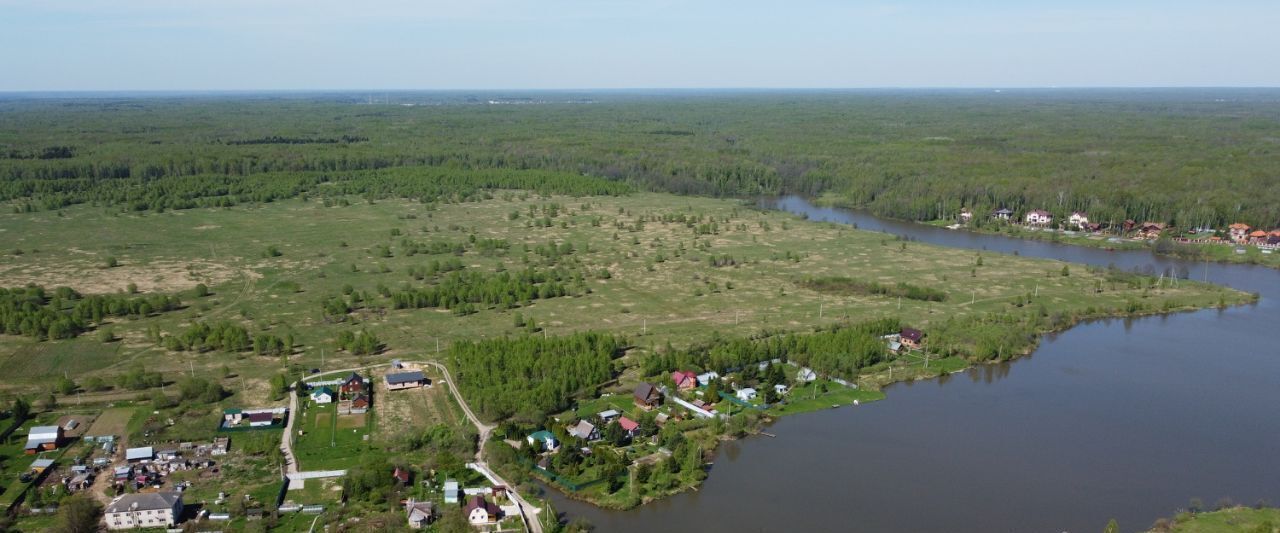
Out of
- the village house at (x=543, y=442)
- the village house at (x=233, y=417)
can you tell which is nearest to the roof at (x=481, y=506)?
the village house at (x=543, y=442)

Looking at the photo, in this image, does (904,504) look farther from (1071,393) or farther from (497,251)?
(497,251)

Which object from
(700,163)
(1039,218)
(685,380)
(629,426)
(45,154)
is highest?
(45,154)

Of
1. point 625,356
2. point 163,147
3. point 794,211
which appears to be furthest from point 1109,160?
point 163,147

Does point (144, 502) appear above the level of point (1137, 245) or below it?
below

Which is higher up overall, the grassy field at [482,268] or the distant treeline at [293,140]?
the distant treeline at [293,140]

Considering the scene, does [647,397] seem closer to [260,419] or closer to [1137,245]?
[260,419]

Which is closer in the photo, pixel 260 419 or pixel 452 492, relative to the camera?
pixel 452 492

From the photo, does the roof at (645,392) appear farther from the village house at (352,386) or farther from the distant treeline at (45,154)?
the distant treeline at (45,154)

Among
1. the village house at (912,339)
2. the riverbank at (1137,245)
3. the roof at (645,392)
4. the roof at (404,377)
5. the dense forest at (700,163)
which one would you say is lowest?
the roof at (404,377)

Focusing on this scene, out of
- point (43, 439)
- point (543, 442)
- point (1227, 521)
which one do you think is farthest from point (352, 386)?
point (1227, 521)
